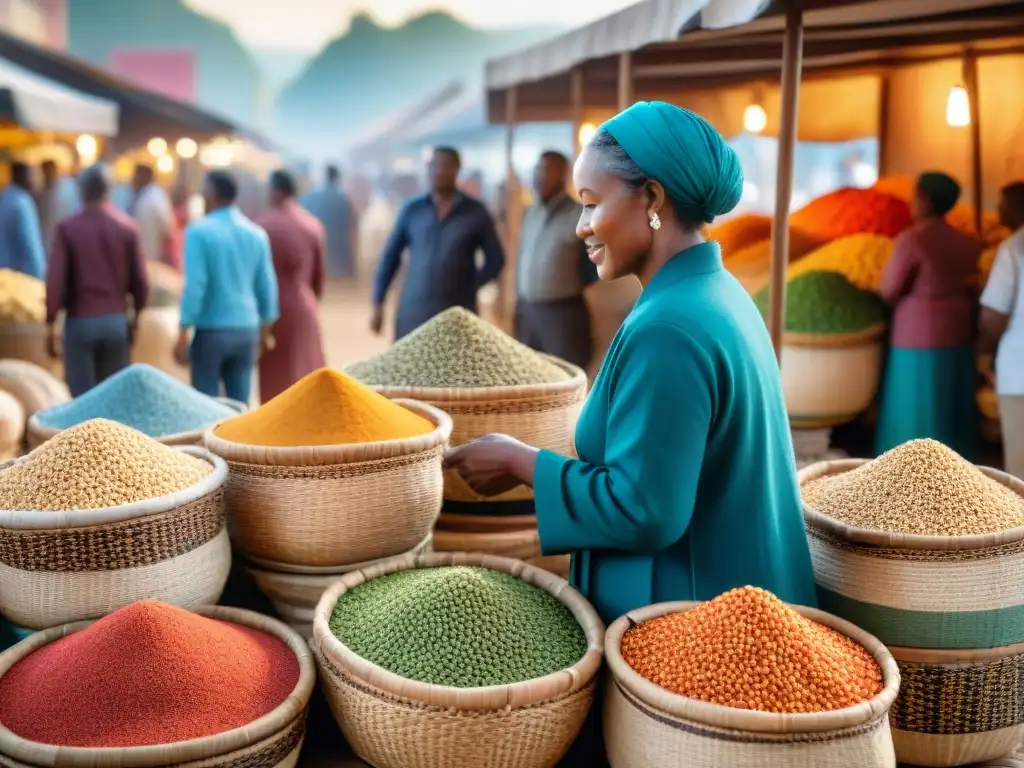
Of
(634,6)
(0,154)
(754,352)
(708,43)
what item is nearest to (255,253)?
(634,6)

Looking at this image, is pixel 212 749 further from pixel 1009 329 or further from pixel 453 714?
pixel 1009 329

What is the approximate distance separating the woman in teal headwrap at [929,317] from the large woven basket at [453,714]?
8.54 feet

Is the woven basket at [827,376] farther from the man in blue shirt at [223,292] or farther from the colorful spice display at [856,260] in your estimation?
the man in blue shirt at [223,292]

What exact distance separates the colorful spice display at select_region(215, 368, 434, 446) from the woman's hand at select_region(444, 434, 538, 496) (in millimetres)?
160

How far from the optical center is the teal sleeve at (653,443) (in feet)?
3.55

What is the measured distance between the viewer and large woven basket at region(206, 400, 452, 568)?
1331 mm

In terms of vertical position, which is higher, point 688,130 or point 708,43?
point 708,43

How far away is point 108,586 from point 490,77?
5.00 metres

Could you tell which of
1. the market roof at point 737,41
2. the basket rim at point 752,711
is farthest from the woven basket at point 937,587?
the market roof at point 737,41

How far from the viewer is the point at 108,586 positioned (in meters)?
1.23

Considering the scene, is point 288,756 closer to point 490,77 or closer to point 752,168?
point 490,77

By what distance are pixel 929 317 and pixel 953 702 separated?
7.63 feet

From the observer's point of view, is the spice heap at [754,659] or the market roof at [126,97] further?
the market roof at [126,97]

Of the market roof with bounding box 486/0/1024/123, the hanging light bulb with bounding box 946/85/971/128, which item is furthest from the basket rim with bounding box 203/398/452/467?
the hanging light bulb with bounding box 946/85/971/128
